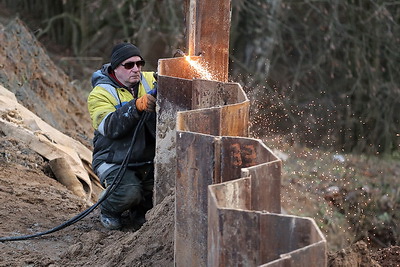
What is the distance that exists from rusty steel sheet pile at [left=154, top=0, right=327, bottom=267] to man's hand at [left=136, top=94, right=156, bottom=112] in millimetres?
164

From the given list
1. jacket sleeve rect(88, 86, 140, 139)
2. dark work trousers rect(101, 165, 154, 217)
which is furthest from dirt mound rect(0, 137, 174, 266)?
jacket sleeve rect(88, 86, 140, 139)

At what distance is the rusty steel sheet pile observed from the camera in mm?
3641

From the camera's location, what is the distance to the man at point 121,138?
6809 mm

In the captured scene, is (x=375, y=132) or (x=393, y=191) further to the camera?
(x=375, y=132)

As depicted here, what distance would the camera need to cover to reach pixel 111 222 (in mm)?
7113

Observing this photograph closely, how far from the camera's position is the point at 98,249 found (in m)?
5.99

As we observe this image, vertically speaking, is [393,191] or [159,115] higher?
[159,115]

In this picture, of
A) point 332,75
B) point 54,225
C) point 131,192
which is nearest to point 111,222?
point 131,192

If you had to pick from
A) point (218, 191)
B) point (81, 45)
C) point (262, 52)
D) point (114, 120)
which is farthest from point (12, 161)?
point (81, 45)

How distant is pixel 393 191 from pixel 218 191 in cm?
914

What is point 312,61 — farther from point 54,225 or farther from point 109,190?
point 109,190

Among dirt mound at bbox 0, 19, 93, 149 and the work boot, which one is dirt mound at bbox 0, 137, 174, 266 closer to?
the work boot

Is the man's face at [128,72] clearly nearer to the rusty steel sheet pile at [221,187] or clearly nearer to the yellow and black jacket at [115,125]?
the yellow and black jacket at [115,125]

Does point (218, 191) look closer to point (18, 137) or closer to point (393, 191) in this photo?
point (18, 137)
